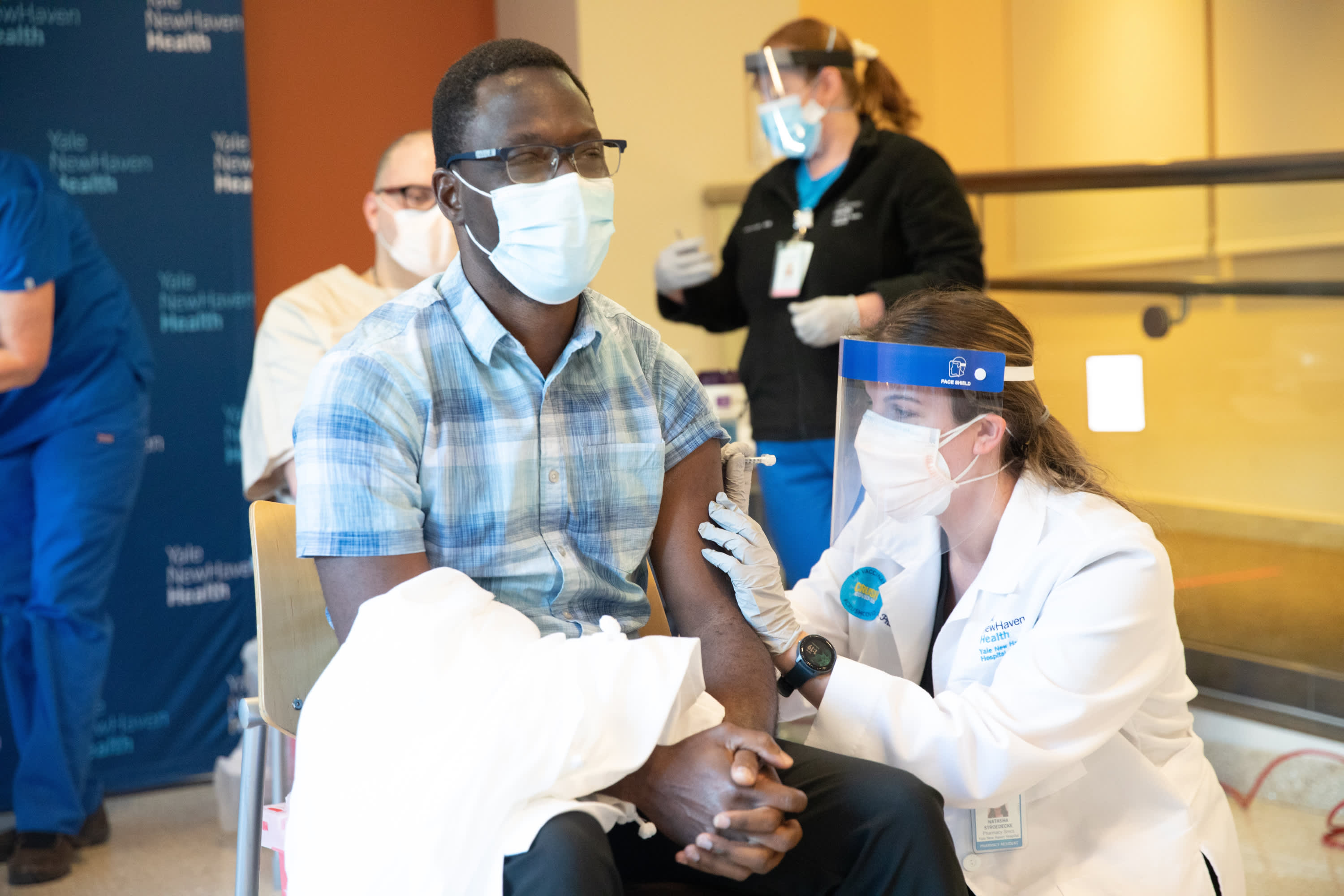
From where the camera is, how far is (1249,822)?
2.60 metres

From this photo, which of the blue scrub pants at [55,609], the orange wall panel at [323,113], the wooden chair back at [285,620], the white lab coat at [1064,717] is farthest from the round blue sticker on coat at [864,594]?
the orange wall panel at [323,113]

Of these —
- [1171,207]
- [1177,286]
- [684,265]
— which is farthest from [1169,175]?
[684,265]

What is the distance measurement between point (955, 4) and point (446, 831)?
5.08 m

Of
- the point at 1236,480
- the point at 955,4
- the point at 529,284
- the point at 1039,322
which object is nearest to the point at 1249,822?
the point at 1236,480

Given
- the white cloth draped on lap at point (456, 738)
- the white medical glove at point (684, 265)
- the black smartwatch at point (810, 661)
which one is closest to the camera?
the white cloth draped on lap at point (456, 738)

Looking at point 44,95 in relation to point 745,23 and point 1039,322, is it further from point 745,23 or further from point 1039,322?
point 1039,322

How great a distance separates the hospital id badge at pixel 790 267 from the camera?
275cm

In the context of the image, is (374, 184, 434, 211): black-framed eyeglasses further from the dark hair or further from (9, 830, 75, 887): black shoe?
(9, 830, 75, 887): black shoe

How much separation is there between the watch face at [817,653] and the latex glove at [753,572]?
0.05ft

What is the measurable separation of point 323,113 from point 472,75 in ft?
8.02

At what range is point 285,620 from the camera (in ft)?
5.14

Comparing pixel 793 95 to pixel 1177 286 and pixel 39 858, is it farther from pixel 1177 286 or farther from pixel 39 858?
pixel 39 858

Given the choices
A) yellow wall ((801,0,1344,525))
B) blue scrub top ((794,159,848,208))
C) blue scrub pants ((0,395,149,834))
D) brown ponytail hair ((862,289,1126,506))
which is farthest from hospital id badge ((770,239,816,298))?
blue scrub pants ((0,395,149,834))

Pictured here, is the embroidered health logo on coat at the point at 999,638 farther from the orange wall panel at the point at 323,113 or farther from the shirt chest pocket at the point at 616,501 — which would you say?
the orange wall panel at the point at 323,113
